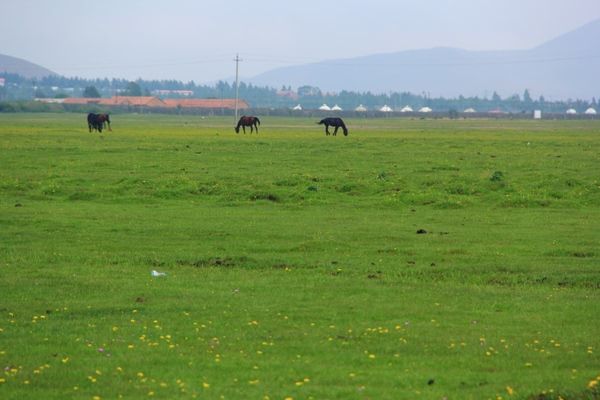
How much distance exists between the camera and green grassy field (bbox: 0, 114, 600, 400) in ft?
33.8

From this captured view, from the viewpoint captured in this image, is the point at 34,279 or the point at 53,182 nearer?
the point at 34,279

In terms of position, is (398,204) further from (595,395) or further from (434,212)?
(595,395)

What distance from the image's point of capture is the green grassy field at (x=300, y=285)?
10.3m

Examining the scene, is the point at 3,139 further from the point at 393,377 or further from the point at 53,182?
the point at 393,377

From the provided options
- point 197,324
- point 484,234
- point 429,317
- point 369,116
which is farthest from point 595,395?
point 369,116

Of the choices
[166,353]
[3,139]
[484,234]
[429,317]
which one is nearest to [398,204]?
[484,234]

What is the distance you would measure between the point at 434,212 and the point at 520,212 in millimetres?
2104

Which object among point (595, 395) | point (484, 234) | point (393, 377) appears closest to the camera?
point (595, 395)

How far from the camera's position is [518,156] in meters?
43.6

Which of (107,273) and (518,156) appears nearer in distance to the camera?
(107,273)

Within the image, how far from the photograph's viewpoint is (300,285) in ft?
50.9

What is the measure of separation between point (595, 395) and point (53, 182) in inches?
935

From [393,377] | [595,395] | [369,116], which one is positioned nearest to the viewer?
[595,395]

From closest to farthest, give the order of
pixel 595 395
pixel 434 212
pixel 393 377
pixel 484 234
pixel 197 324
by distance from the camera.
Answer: pixel 595 395
pixel 393 377
pixel 197 324
pixel 484 234
pixel 434 212
